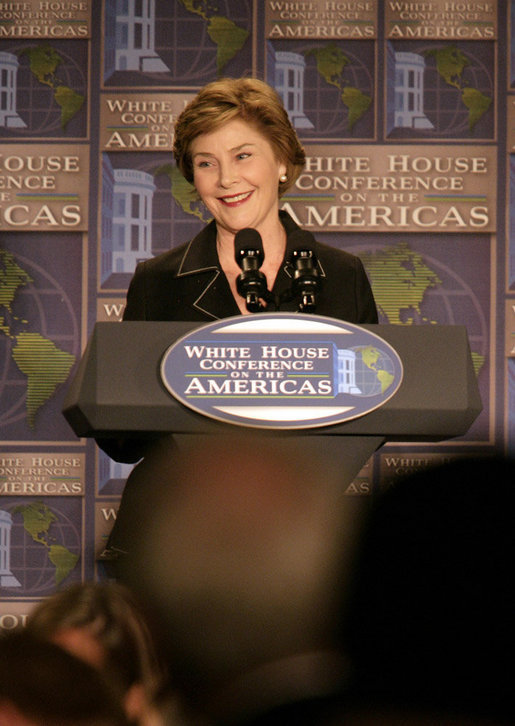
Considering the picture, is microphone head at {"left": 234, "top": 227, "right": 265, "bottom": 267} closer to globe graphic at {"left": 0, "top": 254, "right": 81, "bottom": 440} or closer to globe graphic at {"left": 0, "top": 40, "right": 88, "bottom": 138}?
globe graphic at {"left": 0, "top": 254, "right": 81, "bottom": 440}

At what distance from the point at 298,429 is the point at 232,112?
765 mm

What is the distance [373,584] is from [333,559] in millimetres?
41

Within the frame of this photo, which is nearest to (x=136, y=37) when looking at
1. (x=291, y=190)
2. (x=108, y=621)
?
(x=291, y=190)

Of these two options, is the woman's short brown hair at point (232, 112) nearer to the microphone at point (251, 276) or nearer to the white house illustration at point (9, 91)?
the microphone at point (251, 276)

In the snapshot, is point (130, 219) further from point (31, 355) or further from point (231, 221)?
point (231, 221)

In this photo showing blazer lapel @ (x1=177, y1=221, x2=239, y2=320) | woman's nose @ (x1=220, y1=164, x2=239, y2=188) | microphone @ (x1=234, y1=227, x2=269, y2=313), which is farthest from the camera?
woman's nose @ (x1=220, y1=164, x2=239, y2=188)

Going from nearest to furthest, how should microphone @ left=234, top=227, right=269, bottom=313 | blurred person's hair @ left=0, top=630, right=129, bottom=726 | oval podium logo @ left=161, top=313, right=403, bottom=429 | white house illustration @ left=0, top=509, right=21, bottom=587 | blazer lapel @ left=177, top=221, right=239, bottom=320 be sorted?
blurred person's hair @ left=0, top=630, right=129, bottom=726, oval podium logo @ left=161, top=313, right=403, bottom=429, microphone @ left=234, top=227, right=269, bottom=313, blazer lapel @ left=177, top=221, right=239, bottom=320, white house illustration @ left=0, top=509, right=21, bottom=587

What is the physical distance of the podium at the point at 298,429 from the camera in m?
1.32

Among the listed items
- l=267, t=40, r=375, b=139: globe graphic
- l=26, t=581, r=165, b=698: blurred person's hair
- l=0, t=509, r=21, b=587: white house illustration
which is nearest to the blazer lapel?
l=26, t=581, r=165, b=698: blurred person's hair

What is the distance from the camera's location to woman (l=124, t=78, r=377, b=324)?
5.87ft

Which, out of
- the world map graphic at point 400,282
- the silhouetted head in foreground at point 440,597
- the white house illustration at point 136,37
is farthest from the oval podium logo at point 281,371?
the white house illustration at point 136,37

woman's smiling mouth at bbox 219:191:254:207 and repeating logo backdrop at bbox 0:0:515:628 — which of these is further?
repeating logo backdrop at bbox 0:0:515:628

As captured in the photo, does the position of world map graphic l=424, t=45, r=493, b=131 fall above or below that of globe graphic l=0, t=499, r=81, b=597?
above

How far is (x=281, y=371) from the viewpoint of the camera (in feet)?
4.40
